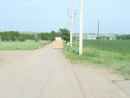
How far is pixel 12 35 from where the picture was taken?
102000mm

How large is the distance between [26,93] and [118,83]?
3.50 meters

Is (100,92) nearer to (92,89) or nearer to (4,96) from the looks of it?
(92,89)

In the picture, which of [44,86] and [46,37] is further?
[46,37]

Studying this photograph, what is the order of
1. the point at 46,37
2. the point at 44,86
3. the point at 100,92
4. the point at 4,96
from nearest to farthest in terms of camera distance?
1. the point at 4,96
2. the point at 100,92
3. the point at 44,86
4. the point at 46,37

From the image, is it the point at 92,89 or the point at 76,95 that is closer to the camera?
the point at 76,95

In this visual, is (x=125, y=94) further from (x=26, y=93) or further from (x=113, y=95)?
(x=26, y=93)

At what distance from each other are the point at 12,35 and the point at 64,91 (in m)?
101

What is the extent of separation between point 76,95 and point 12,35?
10116 centimetres

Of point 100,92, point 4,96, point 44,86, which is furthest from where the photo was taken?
point 44,86

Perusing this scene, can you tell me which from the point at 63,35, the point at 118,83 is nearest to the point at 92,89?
the point at 118,83

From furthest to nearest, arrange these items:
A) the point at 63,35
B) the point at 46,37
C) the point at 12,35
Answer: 1. the point at 46,37
2. the point at 12,35
3. the point at 63,35

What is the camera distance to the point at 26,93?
18.4 ft

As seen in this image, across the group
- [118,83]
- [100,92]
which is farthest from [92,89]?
[118,83]

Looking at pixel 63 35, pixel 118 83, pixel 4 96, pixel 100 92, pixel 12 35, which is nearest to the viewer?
pixel 4 96
